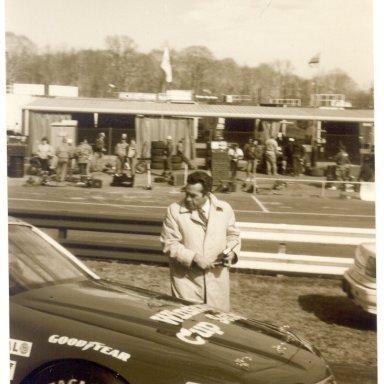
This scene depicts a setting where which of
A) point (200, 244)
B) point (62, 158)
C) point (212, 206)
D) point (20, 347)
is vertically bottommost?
point (20, 347)

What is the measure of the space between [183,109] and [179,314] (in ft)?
16.1

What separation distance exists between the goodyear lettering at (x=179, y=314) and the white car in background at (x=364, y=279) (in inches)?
68.8

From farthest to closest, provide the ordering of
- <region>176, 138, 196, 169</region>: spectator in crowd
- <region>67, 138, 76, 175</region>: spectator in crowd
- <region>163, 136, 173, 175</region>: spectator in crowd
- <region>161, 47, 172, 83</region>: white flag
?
<region>163, 136, 173, 175</region>: spectator in crowd → <region>176, 138, 196, 169</region>: spectator in crowd → <region>67, 138, 76, 175</region>: spectator in crowd → <region>161, 47, 172, 83</region>: white flag

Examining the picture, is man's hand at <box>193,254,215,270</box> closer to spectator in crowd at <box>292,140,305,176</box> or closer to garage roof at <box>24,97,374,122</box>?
garage roof at <box>24,97,374,122</box>

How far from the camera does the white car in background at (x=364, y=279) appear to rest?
4418 millimetres

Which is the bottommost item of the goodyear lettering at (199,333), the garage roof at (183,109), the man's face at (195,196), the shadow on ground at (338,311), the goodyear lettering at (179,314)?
the shadow on ground at (338,311)

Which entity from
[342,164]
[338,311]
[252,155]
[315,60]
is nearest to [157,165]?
[252,155]

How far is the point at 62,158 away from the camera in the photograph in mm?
7656

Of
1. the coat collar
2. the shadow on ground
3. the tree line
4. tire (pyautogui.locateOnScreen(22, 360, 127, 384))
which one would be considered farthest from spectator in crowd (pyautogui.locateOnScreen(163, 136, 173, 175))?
tire (pyautogui.locateOnScreen(22, 360, 127, 384))

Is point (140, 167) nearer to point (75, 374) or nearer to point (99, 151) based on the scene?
point (99, 151)

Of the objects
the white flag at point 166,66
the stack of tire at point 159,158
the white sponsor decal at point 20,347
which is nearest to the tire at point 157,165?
the stack of tire at point 159,158

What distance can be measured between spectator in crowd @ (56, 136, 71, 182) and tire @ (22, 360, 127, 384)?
470 centimetres

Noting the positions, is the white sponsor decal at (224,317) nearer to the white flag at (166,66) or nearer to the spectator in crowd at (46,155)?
the white flag at (166,66)

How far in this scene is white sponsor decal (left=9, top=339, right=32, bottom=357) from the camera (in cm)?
265
